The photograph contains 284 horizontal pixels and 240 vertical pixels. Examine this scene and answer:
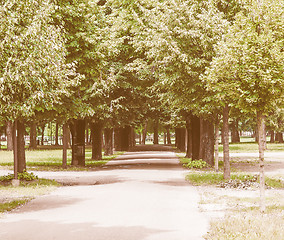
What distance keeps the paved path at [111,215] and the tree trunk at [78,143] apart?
443 inches

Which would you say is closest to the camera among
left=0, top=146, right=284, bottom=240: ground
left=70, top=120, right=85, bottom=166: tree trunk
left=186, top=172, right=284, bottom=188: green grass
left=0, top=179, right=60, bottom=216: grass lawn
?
left=0, top=146, right=284, bottom=240: ground

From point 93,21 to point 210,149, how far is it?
982 cm

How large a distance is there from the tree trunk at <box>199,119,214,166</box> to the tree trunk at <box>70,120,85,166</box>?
21.6ft

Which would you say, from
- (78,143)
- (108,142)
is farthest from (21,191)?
(108,142)

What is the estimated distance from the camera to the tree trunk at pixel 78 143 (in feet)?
86.9

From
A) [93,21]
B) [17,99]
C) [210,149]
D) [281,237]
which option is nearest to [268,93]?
[281,237]

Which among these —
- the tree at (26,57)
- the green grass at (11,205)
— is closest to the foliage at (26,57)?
the tree at (26,57)

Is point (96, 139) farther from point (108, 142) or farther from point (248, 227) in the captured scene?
point (248, 227)

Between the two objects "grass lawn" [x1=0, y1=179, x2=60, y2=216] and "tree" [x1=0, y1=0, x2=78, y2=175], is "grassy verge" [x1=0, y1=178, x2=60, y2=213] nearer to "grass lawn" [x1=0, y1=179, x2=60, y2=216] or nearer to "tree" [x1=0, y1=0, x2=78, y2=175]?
"grass lawn" [x1=0, y1=179, x2=60, y2=216]

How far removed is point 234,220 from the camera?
8742 millimetres

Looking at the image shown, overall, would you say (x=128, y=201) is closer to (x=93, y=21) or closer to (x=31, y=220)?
(x=31, y=220)

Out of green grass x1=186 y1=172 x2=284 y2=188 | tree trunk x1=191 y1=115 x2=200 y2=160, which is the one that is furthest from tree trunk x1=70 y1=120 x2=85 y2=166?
green grass x1=186 y1=172 x2=284 y2=188

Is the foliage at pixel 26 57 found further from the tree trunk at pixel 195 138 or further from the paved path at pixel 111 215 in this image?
the tree trunk at pixel 195 138

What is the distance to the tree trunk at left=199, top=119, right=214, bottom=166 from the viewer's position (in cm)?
2452
